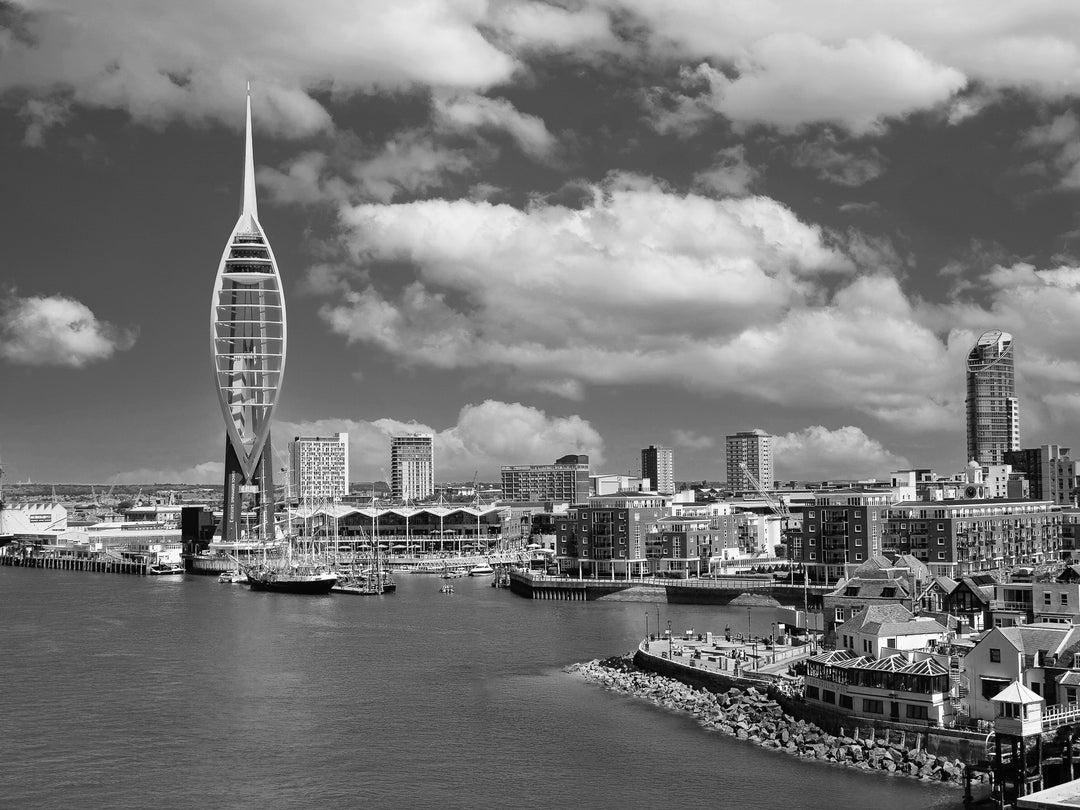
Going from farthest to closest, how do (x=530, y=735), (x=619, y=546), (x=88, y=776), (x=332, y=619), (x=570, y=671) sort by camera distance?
1. (x=619, y=546)
2. (x=332, y=619)
3. (x=570, y=671)
4. (x=530, y=735)
5. (x=88, y=776)

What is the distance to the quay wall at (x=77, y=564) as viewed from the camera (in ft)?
299

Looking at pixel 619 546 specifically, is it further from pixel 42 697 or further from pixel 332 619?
pixel 42 697

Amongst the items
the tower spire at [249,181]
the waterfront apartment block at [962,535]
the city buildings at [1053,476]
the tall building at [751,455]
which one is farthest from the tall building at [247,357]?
the tall building at [751,455]

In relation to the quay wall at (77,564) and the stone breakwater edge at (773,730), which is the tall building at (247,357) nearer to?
the quay wall at (77,564)

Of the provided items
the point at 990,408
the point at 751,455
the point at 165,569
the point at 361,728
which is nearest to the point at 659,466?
the point at 751,455

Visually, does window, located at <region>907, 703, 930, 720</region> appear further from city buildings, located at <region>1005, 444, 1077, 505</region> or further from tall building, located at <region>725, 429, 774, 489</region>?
tall building, located at <region>725, 429, 774, 489</region>

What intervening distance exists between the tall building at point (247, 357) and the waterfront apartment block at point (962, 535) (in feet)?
171

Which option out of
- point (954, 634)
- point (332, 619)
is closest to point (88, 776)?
point (954, 634)

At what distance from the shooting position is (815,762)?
951 inches

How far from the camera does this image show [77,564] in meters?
96.1

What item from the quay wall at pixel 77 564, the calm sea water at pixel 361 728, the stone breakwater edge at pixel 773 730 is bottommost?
the quay wall at pixel 77 564

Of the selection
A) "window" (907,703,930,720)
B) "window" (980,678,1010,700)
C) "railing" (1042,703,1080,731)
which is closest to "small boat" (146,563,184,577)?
"window" (907,703,930,720)

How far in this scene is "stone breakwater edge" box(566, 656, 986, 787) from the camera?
75.5 ft

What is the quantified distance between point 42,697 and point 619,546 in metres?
39.3
